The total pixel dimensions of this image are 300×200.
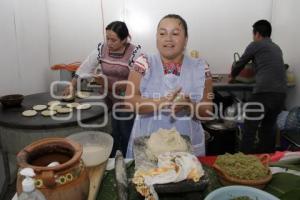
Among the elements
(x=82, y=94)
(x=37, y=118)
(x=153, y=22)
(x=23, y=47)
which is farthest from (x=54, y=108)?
(x=153, y=22)

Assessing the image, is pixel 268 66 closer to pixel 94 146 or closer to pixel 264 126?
pixel 264 126

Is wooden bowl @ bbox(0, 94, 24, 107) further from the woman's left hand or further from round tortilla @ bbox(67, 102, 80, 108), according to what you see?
the woman's left hand

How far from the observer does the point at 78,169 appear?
38.9 inches

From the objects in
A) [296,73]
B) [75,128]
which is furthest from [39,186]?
[296,73]

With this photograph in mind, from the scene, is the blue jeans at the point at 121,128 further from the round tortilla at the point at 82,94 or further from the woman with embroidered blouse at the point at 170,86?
the woman with embroidered blouse at the point at 170,86

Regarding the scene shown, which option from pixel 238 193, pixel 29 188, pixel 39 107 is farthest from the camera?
pixel 39 107

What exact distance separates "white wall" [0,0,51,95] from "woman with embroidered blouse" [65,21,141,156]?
2.20 ft

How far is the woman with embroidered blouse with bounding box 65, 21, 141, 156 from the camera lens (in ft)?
8.67

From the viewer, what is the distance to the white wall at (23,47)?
2842 mm

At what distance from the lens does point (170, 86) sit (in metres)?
1.77

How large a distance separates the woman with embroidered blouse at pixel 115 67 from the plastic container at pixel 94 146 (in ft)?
4.12

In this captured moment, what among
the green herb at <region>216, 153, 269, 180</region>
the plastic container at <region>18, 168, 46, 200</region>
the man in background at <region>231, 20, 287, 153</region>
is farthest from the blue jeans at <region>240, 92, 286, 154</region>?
the plastic container at <region>18, 168, 46, 200</region>

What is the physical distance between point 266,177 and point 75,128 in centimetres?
147

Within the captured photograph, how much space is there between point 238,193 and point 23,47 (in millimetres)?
3051
